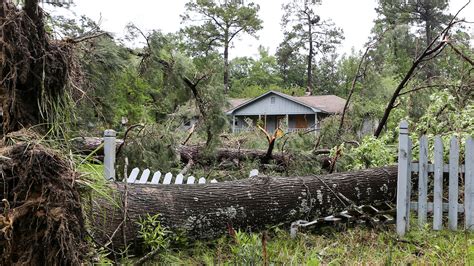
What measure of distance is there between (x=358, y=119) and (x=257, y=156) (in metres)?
2.21

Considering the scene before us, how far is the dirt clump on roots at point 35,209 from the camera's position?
1795mm

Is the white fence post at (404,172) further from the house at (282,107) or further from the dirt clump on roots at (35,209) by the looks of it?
the house at (282,107)

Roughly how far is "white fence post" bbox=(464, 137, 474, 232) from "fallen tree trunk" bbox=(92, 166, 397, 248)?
0.95m

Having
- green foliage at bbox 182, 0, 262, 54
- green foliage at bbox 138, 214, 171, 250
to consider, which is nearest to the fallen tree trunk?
green foliage at bbox 138, 214, 171, 250

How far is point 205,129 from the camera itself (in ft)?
22.8

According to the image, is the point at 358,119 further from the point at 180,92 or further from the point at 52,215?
the point at 52,215

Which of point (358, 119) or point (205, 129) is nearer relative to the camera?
point (205, 129)

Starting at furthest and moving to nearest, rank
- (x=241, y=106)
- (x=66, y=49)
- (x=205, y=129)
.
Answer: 1. (x=241, y=106)
2. (x=205, y=129)
3. (x=66, y=49)

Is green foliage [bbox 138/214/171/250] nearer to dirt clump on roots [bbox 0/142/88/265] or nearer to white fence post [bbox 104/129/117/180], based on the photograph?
white fence post [bbox 104/129/117/180]

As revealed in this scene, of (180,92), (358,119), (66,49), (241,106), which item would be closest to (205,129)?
(180,92)

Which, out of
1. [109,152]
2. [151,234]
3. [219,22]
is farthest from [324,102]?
[151,234]

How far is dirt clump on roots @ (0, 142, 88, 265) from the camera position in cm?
179

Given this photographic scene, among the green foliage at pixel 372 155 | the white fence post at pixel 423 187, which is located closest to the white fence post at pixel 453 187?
the white fence post at pixel 423 187

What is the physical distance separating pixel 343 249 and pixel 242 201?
3.55 feet
